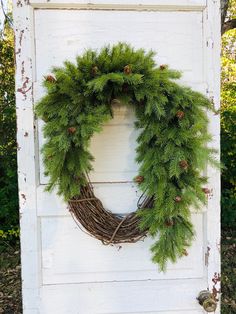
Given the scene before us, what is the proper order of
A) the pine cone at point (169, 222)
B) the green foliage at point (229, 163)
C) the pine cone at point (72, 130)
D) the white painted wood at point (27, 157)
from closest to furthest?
the pine cone at point (72, 130) < the pine cone at point (169, 222) < the white painted wood at point (27, 157) < the green foliage at point (229, 163)

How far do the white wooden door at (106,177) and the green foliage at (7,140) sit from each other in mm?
2388

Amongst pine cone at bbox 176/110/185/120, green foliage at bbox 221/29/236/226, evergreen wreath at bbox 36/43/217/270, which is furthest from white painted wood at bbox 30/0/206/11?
green foliage at bbox 221/29/236/226

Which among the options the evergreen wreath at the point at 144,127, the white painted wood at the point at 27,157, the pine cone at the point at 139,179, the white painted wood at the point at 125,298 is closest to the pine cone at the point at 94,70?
the evergreen wreath at the point at 144,127

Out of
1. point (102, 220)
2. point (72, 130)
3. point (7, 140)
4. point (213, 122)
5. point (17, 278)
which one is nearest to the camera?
point (72, 130)

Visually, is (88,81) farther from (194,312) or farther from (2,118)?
(2,118)

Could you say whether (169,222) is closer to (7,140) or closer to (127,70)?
(127,70)

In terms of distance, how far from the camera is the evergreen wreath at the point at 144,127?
1602mm

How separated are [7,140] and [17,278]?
1.58m

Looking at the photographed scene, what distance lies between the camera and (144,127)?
1732 mm

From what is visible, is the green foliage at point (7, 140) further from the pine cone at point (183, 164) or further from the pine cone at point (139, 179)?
the pine cone at point (183, 164)

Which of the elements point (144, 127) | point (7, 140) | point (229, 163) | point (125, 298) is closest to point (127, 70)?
point (144, 127)

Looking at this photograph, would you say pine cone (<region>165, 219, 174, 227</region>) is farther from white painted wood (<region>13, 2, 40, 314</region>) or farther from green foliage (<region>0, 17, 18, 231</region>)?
green foliage (<region>0, 17, 18, 231</region>)

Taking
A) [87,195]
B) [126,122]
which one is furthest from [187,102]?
[87,195]

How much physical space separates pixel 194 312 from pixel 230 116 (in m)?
3.19
